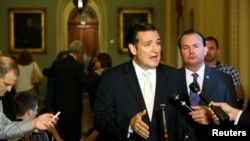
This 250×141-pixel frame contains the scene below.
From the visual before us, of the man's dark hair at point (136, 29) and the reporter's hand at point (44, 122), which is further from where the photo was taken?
the man's dark hair at point (136, 29)

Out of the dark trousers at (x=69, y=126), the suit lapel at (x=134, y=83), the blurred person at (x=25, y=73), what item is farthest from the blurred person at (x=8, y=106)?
the blurred person at (x=25, y=73)

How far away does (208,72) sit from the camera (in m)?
4.05

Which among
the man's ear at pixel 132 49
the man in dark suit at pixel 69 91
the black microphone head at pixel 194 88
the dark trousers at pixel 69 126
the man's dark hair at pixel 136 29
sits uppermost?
the man's dark hair at pixel 136 29

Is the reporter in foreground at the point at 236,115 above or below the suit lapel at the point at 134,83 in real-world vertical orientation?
below

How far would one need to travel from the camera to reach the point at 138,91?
3186 mm

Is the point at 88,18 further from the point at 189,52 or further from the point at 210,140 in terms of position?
the point at 210,140

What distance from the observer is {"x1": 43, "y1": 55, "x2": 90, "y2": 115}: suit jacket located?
283 inches

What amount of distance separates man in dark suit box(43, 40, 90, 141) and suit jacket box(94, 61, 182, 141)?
12.8 feet

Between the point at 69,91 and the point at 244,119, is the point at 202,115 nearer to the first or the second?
the point at 244,119

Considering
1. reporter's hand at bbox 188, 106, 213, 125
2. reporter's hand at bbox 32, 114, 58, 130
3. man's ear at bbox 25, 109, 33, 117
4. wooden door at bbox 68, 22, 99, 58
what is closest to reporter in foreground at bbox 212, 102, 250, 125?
reporter's hand at bbox 188, 106, 213, 125

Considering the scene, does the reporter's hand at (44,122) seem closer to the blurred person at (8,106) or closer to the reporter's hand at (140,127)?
the reporter's hand at (140,127)

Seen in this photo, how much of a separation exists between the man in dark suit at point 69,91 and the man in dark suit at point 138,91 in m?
3.90

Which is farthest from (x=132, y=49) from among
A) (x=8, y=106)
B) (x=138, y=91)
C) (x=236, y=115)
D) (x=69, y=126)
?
(x=69, y=126)

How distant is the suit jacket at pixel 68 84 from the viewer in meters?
7.19
